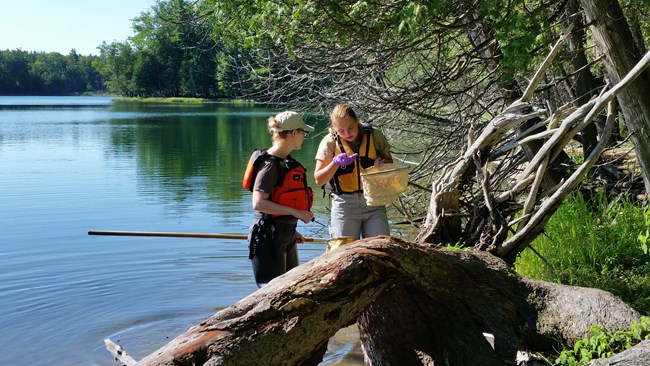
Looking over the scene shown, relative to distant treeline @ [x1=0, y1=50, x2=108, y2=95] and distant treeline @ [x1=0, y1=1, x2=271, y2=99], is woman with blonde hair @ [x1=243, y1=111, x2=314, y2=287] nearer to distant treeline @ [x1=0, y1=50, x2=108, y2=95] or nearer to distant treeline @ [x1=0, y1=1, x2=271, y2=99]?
distant treeline @ [x1=0, y1=1, x2=271, y2=99]

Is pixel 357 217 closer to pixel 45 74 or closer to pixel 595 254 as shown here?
pixel 595 254

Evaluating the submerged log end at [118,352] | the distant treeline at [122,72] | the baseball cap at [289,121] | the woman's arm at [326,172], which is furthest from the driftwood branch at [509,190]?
the distant treeline at [122,72]

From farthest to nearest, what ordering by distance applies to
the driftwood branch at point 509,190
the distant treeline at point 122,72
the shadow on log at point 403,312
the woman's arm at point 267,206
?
the distant treeline at point 122,72
the woman's arm at point 267,206
the driftwood branch at point 509,190
the shadow on log at point 403,312

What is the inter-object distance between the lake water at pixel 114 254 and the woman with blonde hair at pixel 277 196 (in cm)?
128

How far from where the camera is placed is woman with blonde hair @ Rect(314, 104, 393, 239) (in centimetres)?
570

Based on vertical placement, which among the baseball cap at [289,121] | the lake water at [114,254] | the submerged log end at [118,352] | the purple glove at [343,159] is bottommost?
the lake water at [114,254]

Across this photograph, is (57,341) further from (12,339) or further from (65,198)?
(65,198)

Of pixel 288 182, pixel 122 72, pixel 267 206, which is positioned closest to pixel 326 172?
pixel 288 182

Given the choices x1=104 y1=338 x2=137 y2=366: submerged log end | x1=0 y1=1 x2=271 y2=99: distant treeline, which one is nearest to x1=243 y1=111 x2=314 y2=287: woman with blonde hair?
x1=104 y1=338 x2=137 y2=366: submerged log end

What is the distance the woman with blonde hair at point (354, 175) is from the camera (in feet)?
18.7

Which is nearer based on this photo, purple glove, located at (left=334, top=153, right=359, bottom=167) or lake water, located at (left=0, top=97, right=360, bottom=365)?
purple glove, located at (left=334, top=153, right=359, bottom=167)

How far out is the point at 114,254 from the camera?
11.4 m

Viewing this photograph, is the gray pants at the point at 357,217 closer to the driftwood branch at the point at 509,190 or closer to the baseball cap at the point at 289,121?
the driftwood branch at the point at 509,190

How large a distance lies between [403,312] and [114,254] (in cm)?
774
